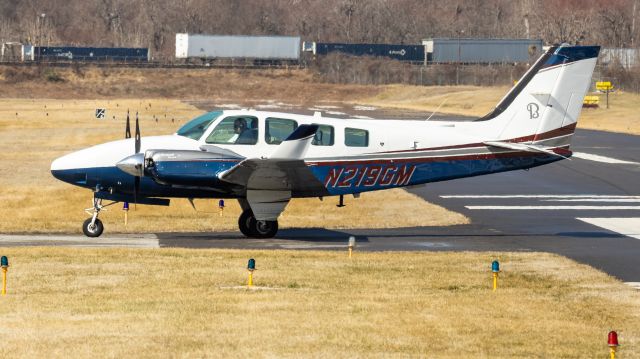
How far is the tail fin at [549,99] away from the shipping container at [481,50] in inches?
Result: 4766

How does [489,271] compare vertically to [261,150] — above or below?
below

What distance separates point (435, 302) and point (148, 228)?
1204cm

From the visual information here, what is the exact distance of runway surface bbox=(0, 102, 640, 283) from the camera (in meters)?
25.2

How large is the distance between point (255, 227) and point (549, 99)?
25.0 ft

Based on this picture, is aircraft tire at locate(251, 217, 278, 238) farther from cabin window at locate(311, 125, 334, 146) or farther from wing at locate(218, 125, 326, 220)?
cabin window at locate(311, 125, 334, 146)

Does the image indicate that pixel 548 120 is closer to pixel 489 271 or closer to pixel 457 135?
pixel 457 135

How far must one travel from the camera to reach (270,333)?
15625 mm

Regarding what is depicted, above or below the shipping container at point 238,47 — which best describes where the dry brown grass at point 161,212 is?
below

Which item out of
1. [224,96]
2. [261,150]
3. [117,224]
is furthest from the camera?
[224,96]

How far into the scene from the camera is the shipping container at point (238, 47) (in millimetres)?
152000

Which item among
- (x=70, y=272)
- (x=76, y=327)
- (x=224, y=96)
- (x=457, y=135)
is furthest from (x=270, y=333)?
(x=224, y=96)

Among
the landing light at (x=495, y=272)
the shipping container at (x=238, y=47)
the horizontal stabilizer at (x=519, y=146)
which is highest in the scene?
the shipping container at (x=238, y=47)

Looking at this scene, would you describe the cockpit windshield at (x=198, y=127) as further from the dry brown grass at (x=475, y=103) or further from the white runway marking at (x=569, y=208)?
the dry brown grass at (x=475, y=103)

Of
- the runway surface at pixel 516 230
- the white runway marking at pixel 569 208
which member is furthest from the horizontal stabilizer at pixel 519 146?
the white runway marking at pixel 569 208
